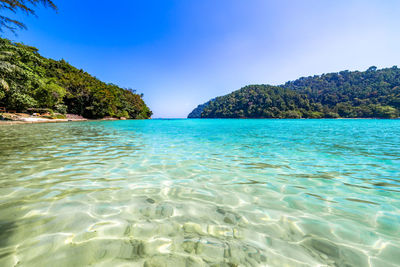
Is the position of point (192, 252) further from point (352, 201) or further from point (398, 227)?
point (352, 201)

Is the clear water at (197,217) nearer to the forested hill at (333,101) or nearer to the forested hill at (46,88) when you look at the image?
the forested hill at (46,88)

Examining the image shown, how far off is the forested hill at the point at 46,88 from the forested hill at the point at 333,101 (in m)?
86.7

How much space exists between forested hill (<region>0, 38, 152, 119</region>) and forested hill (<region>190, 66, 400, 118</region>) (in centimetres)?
8671

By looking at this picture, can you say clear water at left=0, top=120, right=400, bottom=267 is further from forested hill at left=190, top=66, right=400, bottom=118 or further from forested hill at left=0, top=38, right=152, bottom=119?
forested hill at left=190, top=66, right=400, bottom=118

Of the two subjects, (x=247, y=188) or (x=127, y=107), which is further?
(x=127, y=107)

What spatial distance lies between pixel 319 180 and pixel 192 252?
415cm

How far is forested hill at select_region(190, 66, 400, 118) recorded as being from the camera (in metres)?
107

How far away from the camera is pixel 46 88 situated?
117 feet

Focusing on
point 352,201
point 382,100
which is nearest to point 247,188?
point 352,201

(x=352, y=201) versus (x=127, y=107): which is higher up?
(x=127, y=107)

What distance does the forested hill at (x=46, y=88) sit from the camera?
20.0 metres

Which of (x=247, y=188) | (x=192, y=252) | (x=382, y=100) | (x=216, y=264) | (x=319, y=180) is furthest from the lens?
(x=382, y=100)

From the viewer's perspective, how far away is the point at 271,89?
153m

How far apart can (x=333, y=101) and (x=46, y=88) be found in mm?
167388
